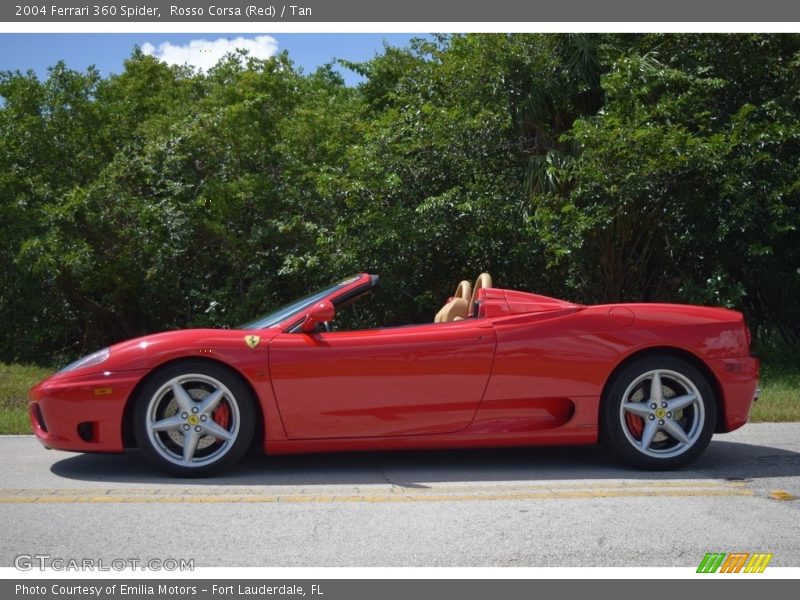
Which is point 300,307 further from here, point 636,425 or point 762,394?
point 762,394

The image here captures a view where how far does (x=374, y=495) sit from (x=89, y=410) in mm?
1774

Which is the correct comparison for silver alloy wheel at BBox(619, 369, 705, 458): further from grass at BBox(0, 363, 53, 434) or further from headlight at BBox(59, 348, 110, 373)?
grass at BBox(0, 363, 53, 434)

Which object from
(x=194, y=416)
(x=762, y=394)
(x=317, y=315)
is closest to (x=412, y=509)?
(x=317, y=315)

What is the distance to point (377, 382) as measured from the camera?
5.67 m

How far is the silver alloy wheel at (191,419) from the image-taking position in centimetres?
560

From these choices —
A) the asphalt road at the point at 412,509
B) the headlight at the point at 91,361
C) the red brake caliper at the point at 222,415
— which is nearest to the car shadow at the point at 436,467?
the asphalt road at the point at 412,509

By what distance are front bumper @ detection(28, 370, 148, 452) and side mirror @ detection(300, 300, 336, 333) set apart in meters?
1.01

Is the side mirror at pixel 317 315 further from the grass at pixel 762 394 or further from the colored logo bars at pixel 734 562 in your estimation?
the grass at pixel 762 394

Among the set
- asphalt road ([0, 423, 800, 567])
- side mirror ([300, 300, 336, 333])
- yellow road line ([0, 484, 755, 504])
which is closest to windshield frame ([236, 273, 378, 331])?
side mirror ([300, 300, 336, 333])

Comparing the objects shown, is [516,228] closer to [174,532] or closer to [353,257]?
[353,257]

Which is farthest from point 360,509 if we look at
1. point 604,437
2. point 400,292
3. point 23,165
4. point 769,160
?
point 23,165

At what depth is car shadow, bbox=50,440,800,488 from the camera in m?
5.74

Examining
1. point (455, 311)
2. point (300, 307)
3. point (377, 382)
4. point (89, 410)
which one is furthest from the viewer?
point (455, 311)

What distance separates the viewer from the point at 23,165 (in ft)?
45.1
